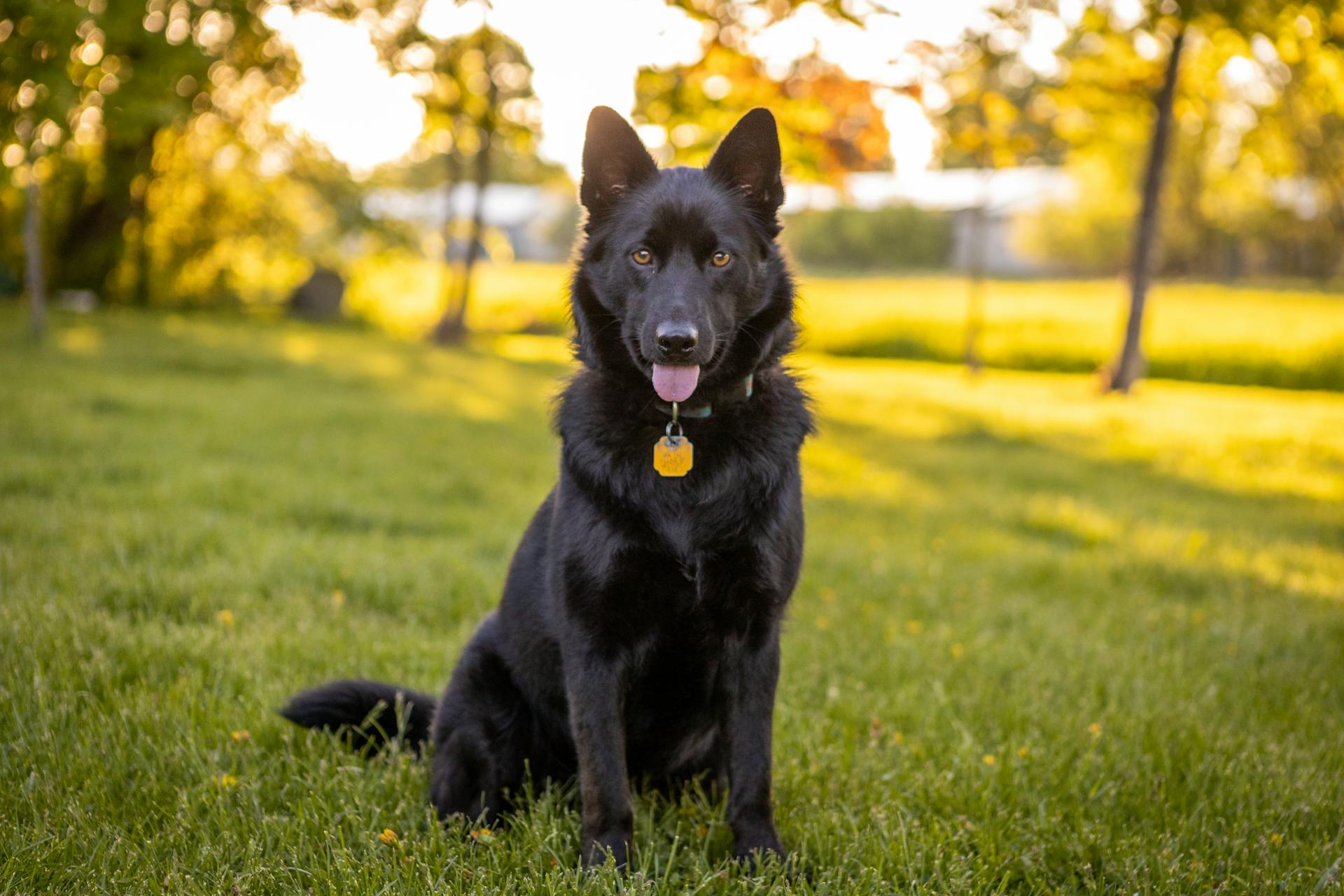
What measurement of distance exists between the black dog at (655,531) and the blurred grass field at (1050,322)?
13.3 m

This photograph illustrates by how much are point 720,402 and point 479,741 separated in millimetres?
1140

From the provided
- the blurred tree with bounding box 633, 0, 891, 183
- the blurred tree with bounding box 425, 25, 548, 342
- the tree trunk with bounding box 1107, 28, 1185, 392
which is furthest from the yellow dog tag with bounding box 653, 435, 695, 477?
the tree trunk with bounding box 1107, 28, 1185, 392

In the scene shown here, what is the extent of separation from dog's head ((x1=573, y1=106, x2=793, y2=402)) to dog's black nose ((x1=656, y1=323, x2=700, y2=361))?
0.03 metres

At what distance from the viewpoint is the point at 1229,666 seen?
418 cm

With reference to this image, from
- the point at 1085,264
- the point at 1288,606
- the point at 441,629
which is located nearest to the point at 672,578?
the point at 441,629

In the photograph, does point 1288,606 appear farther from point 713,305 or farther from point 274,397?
point 274,397

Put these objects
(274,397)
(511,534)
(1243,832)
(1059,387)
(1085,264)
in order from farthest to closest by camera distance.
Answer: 1. (1085,264)
2. (1059,387)
3. (274,397)
4. (511,534)
5. (1243,832)

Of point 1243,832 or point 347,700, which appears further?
point 347,700

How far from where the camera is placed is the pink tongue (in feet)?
8.15

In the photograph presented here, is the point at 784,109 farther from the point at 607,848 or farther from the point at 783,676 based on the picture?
the point at 607,848

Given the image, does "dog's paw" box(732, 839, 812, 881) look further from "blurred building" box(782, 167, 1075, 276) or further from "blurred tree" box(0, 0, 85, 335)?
"blurred building" box(782, 167, 1075, 276)

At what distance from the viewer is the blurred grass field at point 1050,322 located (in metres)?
18.7

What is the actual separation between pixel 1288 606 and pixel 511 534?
417 centimetres

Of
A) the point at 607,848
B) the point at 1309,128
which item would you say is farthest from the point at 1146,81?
the point at 1309,128
